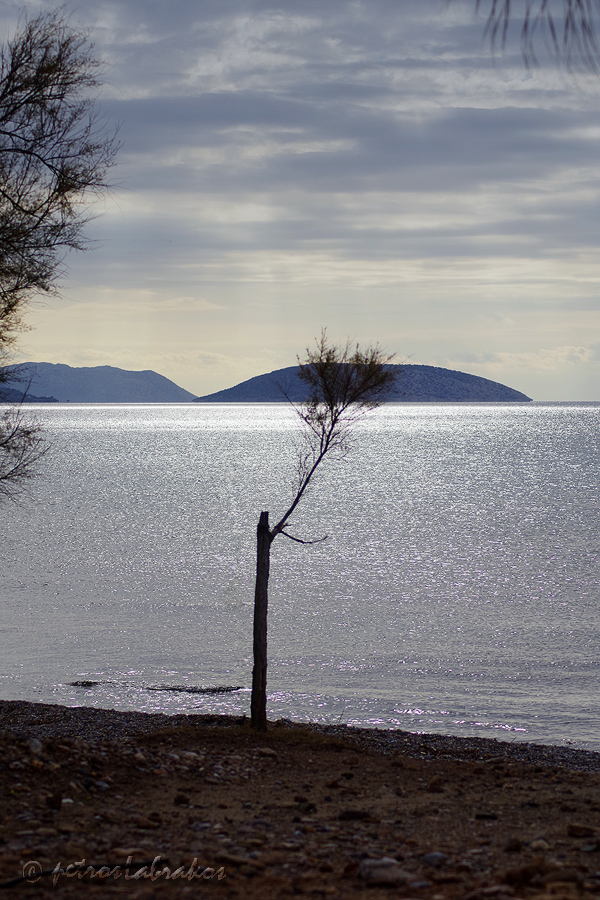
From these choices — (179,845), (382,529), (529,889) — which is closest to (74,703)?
(179,845)

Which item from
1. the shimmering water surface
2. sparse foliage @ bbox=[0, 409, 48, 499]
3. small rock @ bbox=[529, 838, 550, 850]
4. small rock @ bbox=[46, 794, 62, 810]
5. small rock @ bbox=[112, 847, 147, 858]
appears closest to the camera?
small rock @ bbox=[112, 847, 147, 858]

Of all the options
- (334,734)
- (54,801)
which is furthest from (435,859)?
(334,734)

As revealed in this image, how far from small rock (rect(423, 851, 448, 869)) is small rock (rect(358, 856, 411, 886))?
1.34 ft

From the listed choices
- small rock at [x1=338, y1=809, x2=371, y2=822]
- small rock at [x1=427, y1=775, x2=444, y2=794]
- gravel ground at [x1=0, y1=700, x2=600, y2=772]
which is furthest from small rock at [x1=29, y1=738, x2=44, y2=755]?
small rock at [x1=427, y1=775, x2=444, y2=794]

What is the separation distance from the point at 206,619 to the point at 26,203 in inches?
943

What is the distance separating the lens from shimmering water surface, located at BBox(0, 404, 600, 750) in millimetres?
23688

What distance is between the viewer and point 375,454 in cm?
16938

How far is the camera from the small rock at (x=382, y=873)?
6871 mm

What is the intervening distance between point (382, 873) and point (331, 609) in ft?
94.6

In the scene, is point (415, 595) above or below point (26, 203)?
below

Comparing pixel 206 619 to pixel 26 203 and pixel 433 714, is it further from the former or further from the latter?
pixel 26 203

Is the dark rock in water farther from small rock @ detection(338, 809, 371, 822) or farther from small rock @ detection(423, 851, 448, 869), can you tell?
small rock @ detection(423, 851, 448, 869)

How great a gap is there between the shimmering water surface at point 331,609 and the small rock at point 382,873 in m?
14.1

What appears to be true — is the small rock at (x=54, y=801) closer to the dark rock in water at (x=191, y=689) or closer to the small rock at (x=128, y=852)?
the small rock at (x=128, y=852)
